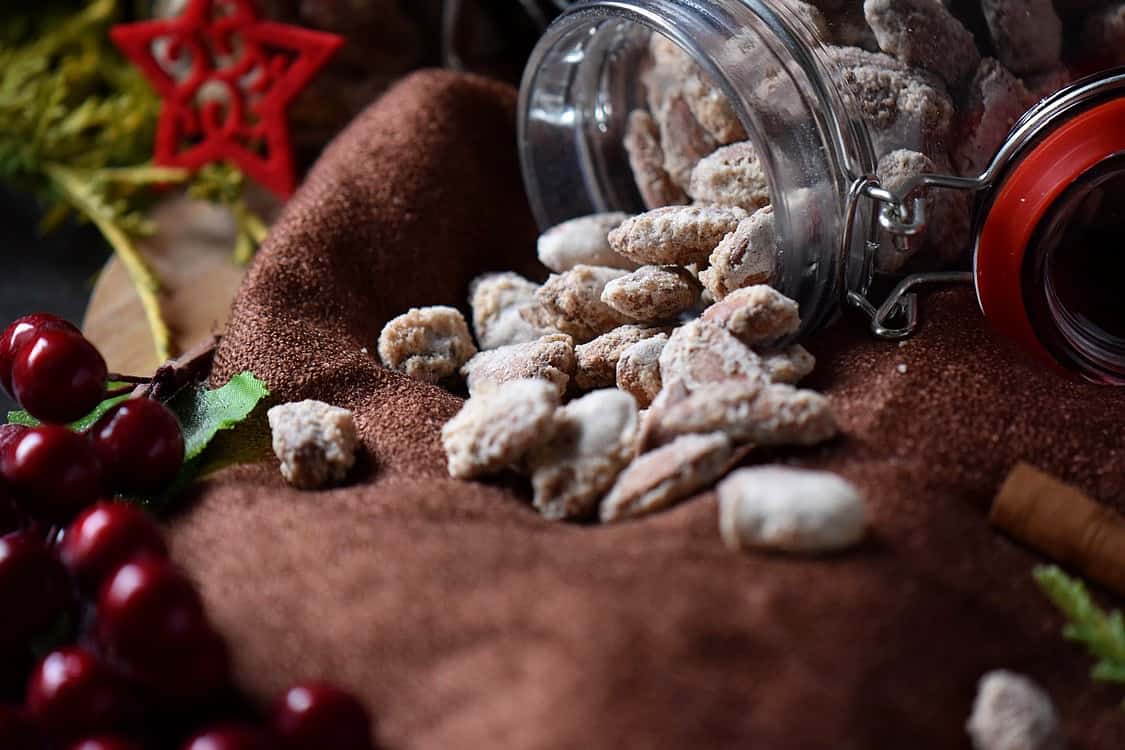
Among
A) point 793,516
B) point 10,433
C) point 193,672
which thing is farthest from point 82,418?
point 793,516

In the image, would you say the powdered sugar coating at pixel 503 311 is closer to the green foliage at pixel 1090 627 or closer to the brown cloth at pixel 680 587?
the brown cloth at pixel 680 587

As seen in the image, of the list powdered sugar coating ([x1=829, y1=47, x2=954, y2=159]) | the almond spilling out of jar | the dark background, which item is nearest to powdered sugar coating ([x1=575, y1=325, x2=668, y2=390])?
the almond spilling out of jar

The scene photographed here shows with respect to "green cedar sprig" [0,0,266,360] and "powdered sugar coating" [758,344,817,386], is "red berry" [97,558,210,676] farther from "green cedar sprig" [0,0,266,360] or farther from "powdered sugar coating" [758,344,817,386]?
"green cedar sprig" [0,0,266,360]

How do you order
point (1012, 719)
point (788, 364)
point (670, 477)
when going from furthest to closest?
point (788, 364), point (670, 477), point (1012, 719)

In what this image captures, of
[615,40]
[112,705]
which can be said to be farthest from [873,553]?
[615,40]

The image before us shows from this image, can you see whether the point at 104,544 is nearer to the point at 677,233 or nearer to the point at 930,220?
the point at 677,233

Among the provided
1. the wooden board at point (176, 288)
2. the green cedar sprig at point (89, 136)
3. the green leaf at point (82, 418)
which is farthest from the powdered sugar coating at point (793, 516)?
the green cedar sprig at point (89, 136)
